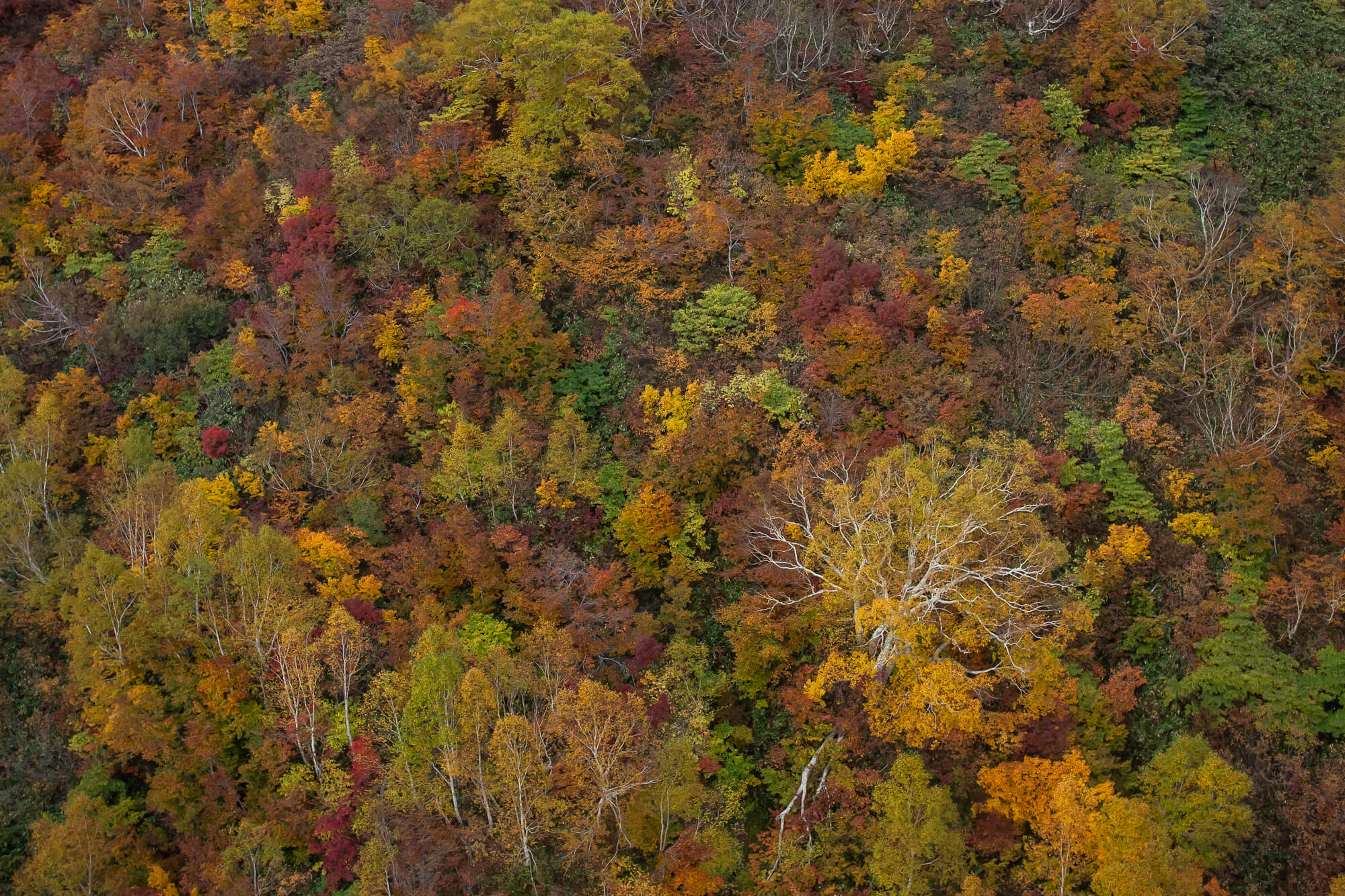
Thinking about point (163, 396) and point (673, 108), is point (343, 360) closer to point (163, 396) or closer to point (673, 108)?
point (163, 396)

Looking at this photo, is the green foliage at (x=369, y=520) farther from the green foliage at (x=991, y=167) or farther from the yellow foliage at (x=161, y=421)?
the green foliage at (x=991, y=167)

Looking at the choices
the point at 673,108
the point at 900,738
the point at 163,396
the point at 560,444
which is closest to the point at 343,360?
the point at 163,396

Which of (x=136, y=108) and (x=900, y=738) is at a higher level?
(x=136, y=108)

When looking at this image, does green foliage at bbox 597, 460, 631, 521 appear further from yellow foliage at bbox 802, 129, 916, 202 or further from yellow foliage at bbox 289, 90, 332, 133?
yellow foliage at bbox 289, 90, 332, 133

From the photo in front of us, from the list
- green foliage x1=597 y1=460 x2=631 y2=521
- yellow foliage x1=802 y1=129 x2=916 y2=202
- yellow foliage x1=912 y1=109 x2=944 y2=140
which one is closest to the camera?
green foliage x1=597 y1=460 x2=631 y2=521

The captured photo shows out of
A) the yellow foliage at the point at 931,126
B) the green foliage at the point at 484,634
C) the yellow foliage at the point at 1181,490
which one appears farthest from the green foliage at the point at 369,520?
the yellow foliage at the point at 1181,490

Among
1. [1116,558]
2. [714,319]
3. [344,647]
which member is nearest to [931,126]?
[714,319]

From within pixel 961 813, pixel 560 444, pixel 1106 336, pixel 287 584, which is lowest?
pixel 961 813

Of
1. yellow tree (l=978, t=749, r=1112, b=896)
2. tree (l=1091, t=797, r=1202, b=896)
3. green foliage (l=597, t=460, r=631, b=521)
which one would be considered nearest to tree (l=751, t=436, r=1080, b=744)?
yellow tree (l=978, t=749, r=1112, b=896)
